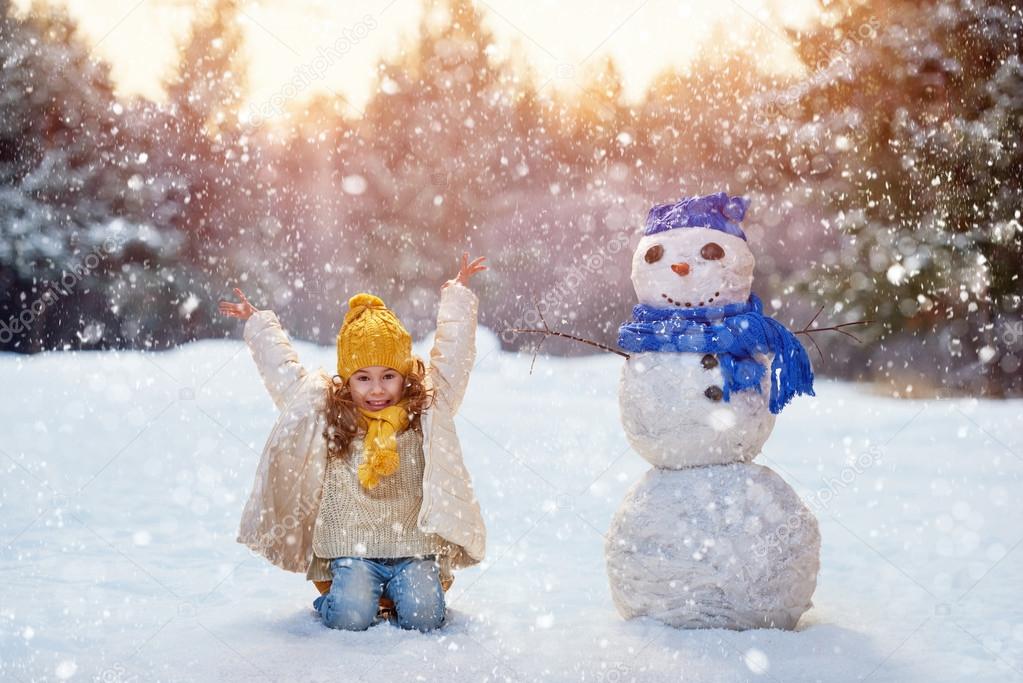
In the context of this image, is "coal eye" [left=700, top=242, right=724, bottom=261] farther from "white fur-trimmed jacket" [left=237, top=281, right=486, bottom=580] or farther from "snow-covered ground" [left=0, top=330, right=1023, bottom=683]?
"snow-covered ground" [left=0, top=330, right=1023, bottom=683]

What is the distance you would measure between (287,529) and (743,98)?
278 inches

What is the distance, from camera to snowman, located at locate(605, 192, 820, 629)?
10.7 feet

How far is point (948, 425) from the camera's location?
26.2ft

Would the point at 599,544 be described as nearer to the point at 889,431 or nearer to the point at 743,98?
the point at 889,431

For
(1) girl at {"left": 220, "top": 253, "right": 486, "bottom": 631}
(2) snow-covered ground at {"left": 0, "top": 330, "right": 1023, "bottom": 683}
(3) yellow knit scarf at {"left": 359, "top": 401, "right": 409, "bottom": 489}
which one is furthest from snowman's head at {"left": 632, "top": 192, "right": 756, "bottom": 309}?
(2) snow-covered ground at {"left": 0, "top": 330, "right": 1023, "bottom": 683}

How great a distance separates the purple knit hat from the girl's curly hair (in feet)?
3.30

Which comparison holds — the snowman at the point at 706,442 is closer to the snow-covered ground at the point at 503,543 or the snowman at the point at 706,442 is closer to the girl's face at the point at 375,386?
the snow-covered ground at the point at 503,543

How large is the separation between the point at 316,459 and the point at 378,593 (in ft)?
1.63

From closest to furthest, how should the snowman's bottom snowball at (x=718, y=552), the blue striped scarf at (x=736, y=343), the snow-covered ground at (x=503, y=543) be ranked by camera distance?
the snow-covered ground at (x=503, y=543) < the snowman's bottom snowball at (x=718, y=552) < the blue striped scarf at (x=736, y=343)

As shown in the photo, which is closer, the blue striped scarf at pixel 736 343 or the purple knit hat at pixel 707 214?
the blue striped scarf at pixel 736 343

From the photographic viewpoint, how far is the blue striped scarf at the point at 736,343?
3354 millimetres

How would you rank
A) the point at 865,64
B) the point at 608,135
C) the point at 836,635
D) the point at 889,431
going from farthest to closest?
the point at 608,135
the point at 865,64
the point at 889,431
the point at 836,635

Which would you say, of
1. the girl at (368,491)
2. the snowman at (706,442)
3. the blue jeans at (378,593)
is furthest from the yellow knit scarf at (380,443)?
the snowman at (706,442)

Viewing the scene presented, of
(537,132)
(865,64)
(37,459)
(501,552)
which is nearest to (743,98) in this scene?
(865,64)
